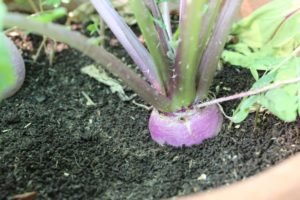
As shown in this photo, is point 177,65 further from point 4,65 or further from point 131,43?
point 4,65

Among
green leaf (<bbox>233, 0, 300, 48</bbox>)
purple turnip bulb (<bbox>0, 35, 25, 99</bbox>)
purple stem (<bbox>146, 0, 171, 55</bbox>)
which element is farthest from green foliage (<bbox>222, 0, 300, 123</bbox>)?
purple turnip bulb (<bbox>0, 35, 25, 99</bbox>)

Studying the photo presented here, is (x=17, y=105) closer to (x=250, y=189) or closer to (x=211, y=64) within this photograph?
(x=211, y=64)

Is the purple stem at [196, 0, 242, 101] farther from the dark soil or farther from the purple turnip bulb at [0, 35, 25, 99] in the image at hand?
the purple turnip bulb at [0, 35, 25, 99]

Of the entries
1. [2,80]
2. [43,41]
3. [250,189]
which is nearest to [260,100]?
[250,189]

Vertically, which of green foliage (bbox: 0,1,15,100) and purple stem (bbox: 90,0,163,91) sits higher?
green foliage (bbox: 0,1,15,100)

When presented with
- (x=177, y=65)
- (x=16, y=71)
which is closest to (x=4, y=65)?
(x=177, y=65)

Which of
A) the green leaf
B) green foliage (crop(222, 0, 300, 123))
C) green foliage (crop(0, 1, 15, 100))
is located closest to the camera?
green foliage (crop(0, 1, 15, 100))

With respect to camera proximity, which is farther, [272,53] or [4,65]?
[272,53]
